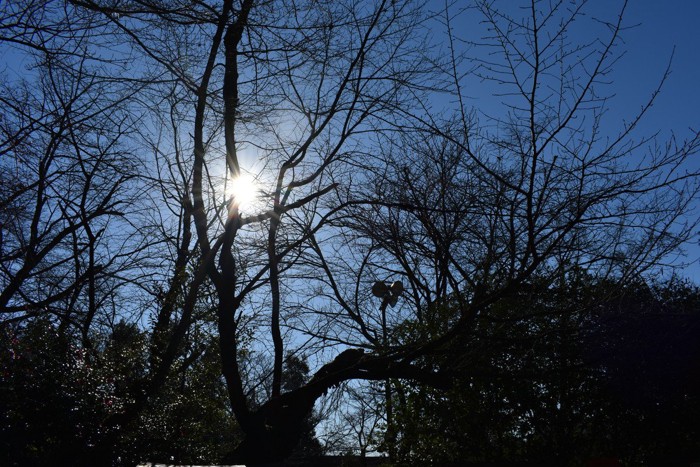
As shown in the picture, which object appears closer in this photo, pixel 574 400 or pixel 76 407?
pixel 76 407

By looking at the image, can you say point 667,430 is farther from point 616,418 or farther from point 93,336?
point 93,336

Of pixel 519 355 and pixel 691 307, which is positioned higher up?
pixel 691 307

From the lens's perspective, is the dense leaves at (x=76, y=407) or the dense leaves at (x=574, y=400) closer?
the dense leaves at (x=76, y=407)

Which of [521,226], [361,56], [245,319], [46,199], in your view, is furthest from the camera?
[245,319]

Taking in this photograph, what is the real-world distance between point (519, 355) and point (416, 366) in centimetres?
120

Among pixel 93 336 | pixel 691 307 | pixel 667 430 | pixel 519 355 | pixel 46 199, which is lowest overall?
pixel 667 430

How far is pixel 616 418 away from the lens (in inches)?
293

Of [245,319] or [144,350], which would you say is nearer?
[144,350]

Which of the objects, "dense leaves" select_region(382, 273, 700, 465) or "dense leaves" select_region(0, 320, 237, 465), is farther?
"dense leaves" select_region(382, 273, 700, 465)

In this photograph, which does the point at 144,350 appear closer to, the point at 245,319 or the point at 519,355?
the point at 245,319

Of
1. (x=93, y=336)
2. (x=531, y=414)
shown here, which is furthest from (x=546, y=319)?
(x=93, y=336)

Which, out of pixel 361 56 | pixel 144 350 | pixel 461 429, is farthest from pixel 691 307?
pixel 144 350

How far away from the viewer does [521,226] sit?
6164 millimetres

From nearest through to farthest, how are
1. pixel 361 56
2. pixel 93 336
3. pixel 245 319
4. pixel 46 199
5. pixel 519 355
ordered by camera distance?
1. pixel 361 56
2. pixel 519 355
3. pixel 46 199
4. pixel 93 336
5. pixel 245 319
